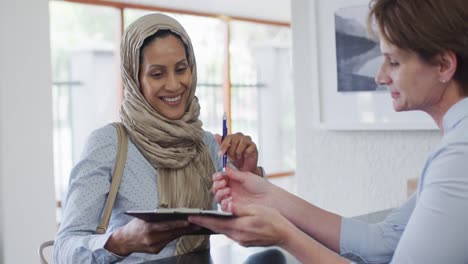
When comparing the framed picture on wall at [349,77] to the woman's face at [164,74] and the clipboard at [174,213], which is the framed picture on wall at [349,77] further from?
the clipboard at [174,213]

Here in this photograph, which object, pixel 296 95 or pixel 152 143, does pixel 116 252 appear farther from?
pixel 296 95

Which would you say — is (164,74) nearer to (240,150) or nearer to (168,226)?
(240,150)

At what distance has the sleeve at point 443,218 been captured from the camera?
1014mm

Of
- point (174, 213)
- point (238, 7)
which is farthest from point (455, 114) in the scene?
point (238, 7)

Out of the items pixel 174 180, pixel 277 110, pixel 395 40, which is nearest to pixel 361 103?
pixel 174 180

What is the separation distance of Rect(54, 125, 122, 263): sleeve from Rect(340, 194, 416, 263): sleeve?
595 millimetres

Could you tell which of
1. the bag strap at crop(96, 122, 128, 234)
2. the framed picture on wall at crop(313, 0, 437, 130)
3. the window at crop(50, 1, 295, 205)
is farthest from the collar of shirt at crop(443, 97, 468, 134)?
the window at crop(50, 1, 295, 205)

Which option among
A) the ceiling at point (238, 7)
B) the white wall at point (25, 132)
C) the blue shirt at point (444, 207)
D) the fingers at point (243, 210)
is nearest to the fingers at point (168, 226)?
the fingers at point (243, 210)

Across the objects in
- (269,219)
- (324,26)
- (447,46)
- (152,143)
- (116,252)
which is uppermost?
(324,26)

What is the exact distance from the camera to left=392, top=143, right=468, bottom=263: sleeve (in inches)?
39.9

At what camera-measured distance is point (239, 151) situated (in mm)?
1762

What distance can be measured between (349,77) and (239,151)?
102 cm

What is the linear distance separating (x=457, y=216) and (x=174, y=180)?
934 millimetres

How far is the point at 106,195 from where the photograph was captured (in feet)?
5.45
